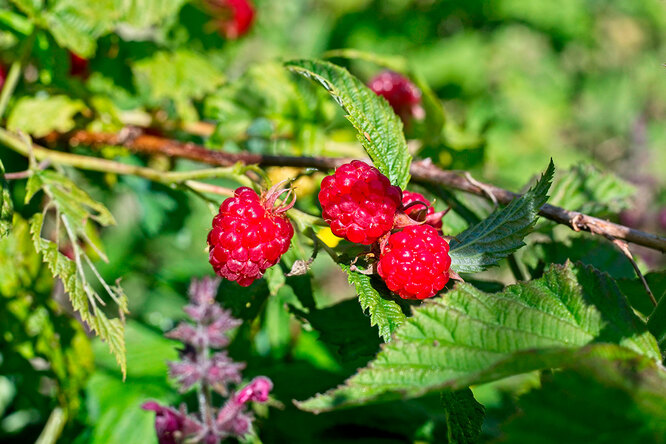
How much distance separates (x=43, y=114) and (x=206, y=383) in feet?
2.07

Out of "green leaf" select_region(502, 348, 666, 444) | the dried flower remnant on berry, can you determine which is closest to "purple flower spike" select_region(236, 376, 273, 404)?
the dried flower remnant on berry

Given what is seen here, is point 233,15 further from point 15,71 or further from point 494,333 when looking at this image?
point 494,333

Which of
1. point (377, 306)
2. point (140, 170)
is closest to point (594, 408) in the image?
point (377, 306)

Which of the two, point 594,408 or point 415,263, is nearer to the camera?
point 594,408

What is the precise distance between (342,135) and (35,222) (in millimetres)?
830

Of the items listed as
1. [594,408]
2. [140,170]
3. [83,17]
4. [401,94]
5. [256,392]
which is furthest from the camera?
[401,94]

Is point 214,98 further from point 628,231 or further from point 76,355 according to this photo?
point 628,231

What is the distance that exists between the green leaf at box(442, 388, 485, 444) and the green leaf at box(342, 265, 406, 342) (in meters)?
0.11

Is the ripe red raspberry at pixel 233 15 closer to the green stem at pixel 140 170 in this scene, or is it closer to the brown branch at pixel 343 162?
the brown branch at pixel 343 162

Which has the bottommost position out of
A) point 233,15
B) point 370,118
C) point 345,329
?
point 345,329

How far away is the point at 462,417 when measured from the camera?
2.36ft

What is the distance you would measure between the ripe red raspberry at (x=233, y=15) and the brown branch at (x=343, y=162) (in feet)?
1.54

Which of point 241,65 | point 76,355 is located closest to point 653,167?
point 241,65

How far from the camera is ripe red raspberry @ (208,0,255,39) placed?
A: 164 cm
